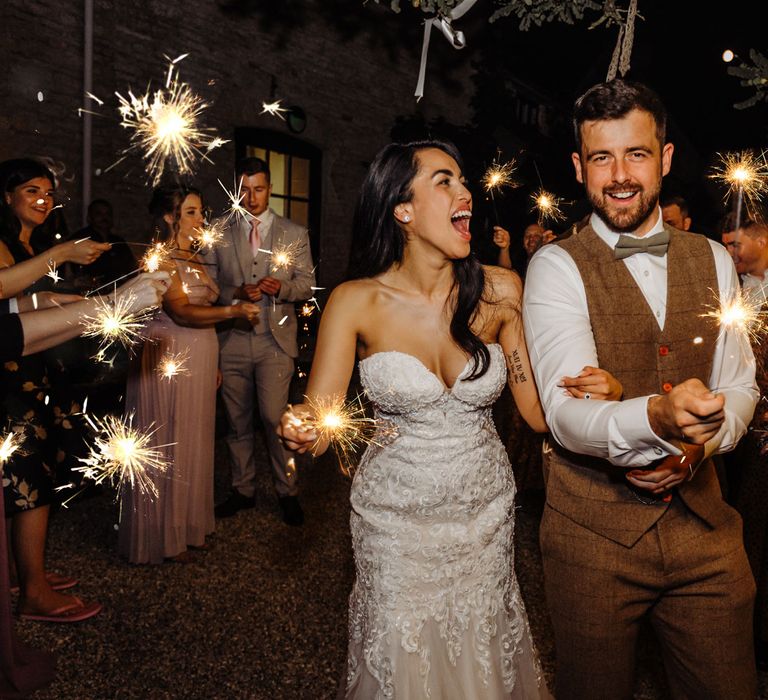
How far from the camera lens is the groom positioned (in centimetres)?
184

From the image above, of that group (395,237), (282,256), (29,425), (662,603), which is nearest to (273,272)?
(282,256)

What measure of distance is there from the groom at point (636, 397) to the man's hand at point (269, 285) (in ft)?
8.30

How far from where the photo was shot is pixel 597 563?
1885 millimetres

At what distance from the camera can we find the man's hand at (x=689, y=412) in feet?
4.54

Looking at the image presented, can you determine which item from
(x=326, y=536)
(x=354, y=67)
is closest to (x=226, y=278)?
(x=326, y=536)

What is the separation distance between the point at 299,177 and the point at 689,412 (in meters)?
9.09

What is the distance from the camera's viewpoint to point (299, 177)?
32.6 feet

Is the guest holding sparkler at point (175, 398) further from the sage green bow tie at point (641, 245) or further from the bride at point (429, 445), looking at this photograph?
the sage green bow tie at point (641, 245)

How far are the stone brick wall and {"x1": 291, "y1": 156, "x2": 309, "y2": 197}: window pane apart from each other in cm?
28

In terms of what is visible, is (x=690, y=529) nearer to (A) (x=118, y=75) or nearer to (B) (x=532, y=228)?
(B) (x=532, y=228)

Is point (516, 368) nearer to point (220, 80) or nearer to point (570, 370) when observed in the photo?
point (570, 370)

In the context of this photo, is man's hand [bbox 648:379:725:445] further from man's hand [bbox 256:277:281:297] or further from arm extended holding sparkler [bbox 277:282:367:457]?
man's hand [bbox 256:277:281:297]

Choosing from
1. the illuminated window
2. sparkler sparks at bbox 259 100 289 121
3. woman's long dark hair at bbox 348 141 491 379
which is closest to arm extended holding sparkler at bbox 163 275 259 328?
woman's long dark hair at bbox 348 141 491 379

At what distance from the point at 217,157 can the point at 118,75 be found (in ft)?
5.07
